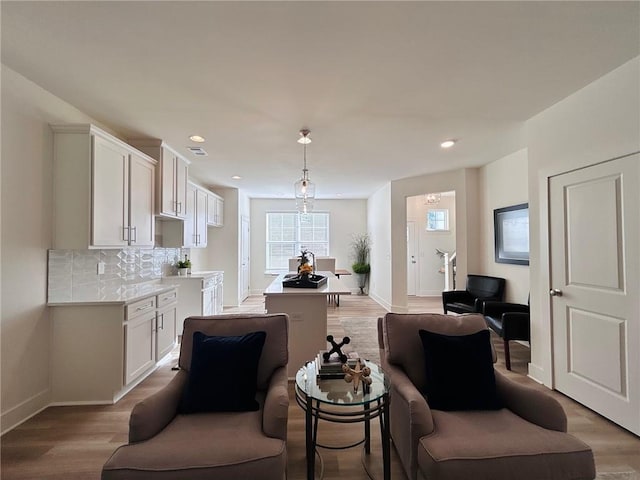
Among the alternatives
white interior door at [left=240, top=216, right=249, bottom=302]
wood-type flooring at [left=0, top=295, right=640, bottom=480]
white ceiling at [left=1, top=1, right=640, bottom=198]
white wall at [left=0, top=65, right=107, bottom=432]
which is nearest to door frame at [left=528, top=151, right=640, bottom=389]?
wood-type flooring at [left=0, top=295, right=640, bottom=480]

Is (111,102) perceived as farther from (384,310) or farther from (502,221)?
(384,310)

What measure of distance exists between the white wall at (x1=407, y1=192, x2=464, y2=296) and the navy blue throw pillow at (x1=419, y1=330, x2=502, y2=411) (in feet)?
20.5

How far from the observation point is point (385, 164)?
4648 mm

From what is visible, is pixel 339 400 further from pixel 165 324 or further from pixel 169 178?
pixel 169 178

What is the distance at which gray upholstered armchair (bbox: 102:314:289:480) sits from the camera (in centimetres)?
125

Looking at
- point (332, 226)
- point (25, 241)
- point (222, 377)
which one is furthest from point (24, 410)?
point (332, 226)

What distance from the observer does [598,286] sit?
7.79 feet

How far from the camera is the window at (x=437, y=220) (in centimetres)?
782

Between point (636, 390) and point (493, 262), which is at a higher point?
point (493, 262)

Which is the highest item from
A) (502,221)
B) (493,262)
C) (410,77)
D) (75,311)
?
(410,77)

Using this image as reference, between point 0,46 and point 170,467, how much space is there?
2.72 metres

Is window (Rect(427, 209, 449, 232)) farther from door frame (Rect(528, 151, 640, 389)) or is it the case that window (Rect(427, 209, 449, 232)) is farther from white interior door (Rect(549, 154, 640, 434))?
white interior door (Rect(549, 154, 640, 434))

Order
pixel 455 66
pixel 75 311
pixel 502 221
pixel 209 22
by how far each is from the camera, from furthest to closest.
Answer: pixel 502 221 < pixel 75 311 < pixel 455 66 < pixel 209 22

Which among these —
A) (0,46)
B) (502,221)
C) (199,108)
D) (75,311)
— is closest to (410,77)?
(199,108)
